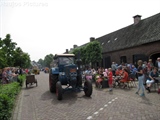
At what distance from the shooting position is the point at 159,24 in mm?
20000

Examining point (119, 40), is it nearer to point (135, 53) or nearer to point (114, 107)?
point (135, 53)

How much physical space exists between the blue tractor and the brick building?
12.4m

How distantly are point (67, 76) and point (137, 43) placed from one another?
15010mm

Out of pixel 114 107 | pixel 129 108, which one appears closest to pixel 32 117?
pixel 114 107

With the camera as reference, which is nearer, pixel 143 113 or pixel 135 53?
pixel 143 113

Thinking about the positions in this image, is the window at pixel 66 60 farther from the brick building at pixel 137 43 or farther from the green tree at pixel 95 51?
the green tree at pixel 95 51

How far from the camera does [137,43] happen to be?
69.7 feet

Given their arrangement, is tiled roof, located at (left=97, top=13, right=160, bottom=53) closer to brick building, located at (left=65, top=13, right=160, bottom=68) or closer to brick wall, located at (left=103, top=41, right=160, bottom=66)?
brick building, located at (left=65, top=13, right=160, bottom=68)

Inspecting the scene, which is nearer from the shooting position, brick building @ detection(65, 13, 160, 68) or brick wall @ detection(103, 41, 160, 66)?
brick wall @ detection(103, 41, 160, 66)

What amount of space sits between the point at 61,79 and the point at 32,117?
3812 mm

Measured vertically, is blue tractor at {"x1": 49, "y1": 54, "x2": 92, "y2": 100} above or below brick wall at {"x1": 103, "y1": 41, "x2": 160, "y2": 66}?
below

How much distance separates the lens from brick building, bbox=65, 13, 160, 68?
63.5 ft

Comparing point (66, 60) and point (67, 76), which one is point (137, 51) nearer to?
point (66, 60)

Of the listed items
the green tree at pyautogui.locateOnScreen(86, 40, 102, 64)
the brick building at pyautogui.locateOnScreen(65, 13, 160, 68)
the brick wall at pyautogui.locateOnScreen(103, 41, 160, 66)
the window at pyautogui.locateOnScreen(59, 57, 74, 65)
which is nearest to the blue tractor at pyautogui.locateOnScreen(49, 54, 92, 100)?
the window at pyautogui.locateOnScreen(59, 57, 74, 65)
